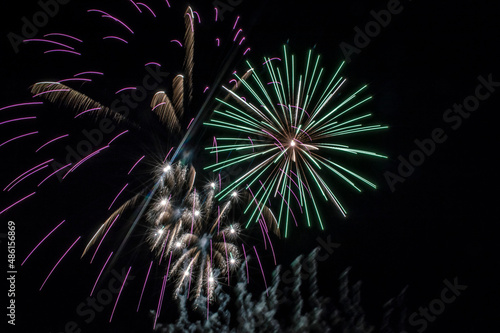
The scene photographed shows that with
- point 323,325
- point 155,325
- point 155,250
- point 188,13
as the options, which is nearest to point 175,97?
point 188,13

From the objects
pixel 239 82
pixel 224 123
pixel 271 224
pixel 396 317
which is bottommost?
pixel 396 317

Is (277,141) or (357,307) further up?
(277,141)

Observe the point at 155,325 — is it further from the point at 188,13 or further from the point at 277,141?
the point at 188,13

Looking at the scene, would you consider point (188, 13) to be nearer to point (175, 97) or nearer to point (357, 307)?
point (175, 97)

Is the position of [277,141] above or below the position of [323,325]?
above

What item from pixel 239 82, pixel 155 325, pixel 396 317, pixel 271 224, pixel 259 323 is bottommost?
pixel 396 317

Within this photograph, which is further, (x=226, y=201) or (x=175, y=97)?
(x=226, y=201)

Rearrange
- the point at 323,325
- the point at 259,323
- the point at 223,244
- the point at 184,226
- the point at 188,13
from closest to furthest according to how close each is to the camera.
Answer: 1. the point at 323,325
2. the point at 259,323
3. the point at 188,13
4. the point at 184,226
5. the point at 223,244

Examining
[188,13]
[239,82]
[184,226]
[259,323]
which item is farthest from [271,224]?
[188,13]

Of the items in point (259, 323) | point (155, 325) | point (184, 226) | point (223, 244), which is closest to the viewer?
point (259, 323)
